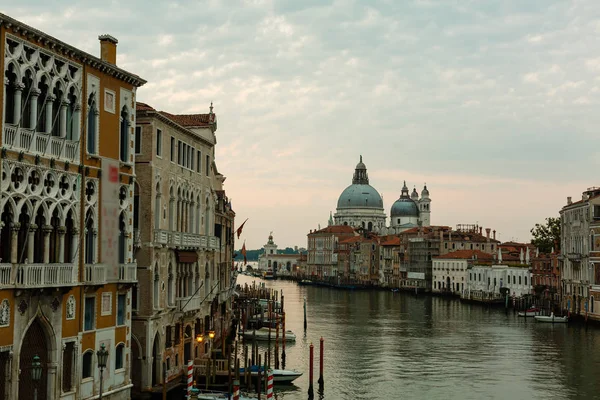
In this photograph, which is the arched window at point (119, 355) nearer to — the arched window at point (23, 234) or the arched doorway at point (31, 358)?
the arched doorway at point (31, 358)

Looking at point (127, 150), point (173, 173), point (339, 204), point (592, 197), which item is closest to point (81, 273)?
point (127, 150)

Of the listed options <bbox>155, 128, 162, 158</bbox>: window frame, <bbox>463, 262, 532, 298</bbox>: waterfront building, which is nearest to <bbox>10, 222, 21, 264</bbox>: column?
<bbox>155, 128, 162, 158</bbox>: window frame

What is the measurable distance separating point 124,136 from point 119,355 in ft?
17.9

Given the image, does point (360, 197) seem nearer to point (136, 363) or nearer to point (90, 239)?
point (136, 363)

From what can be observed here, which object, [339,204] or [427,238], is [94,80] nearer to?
[427,238]

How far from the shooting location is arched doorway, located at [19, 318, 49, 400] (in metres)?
17.8

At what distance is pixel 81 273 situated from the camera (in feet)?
64.2

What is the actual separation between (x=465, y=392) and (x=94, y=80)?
17062 mm

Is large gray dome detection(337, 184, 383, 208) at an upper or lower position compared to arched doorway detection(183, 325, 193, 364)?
upper

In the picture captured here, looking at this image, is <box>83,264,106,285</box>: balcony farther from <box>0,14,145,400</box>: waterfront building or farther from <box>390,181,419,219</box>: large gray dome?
<box>390,181,419,219</box>: large gray dome

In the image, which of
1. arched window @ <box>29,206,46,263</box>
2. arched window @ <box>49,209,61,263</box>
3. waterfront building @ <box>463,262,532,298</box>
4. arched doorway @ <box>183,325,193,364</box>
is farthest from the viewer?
waterfront building @ <box>463,262,532,298</box>

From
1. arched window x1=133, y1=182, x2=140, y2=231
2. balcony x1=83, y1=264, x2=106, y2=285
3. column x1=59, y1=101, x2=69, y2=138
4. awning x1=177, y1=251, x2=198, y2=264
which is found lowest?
balcony x1=83, y1=264, x2=106, y2=285

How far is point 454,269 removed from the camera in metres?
95.2

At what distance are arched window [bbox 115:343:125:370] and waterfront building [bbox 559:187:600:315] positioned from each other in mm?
41071
